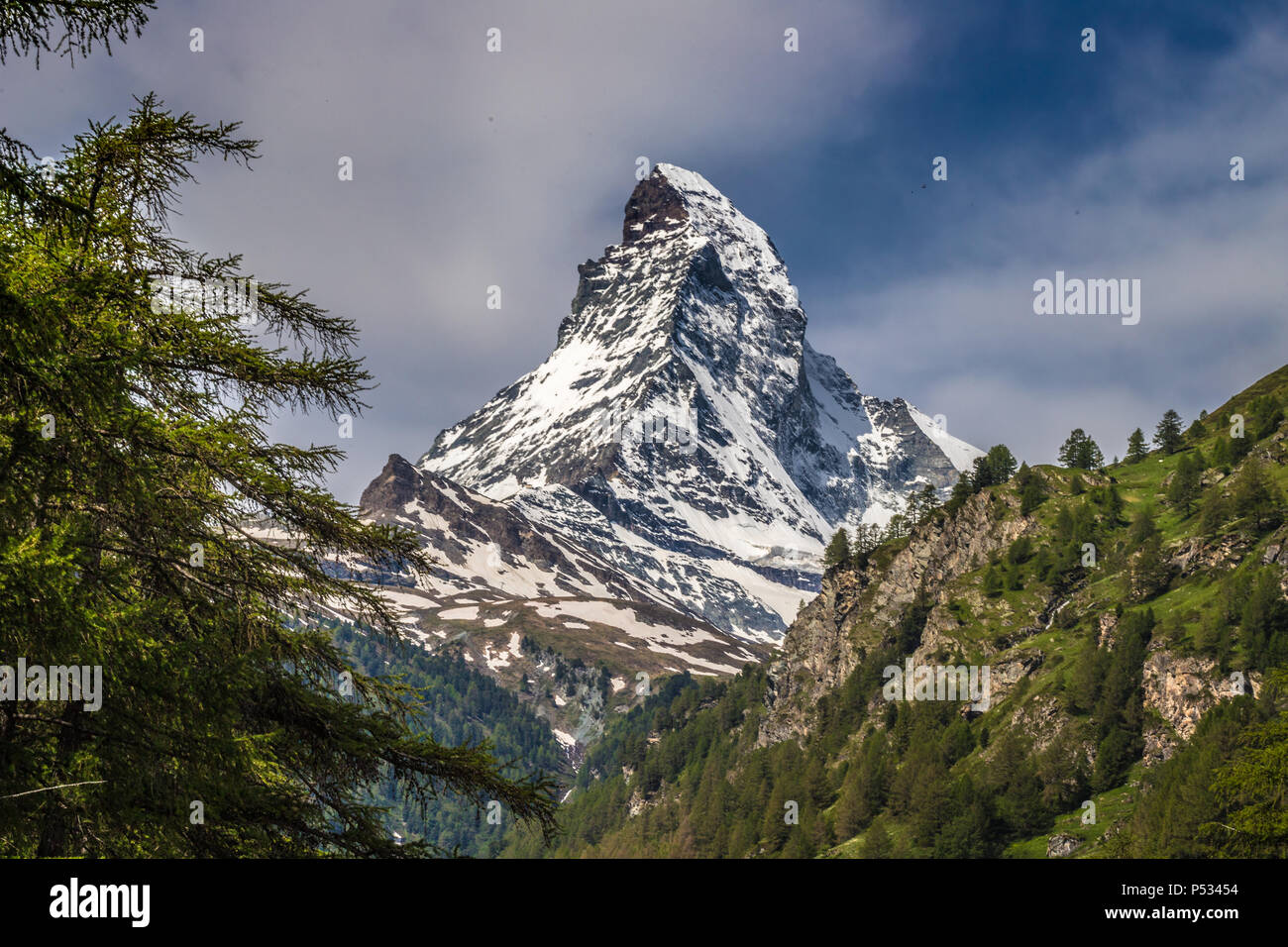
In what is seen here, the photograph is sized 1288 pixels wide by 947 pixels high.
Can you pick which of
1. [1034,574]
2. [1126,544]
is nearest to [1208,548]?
[1126,544]

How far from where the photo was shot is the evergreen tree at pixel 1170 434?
192625 mm

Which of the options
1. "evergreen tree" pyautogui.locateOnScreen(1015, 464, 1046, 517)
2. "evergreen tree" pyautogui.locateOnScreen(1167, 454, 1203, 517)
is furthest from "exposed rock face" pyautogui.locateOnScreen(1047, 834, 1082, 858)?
"evergreen tree" pyautogui.locateOnScreen(1015, 464, 1046, 517)

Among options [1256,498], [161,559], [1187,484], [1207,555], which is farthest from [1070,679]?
[161,559]

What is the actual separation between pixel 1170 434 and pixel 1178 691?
3646 inches

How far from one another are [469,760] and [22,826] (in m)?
5.52

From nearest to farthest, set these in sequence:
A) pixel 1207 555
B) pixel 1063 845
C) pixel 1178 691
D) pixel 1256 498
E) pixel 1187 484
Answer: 1. pixel 1063 845
2. pixel 1178 691
3. pixel 1256 498
4. pixel 1207 555
5. pixel 1187 484

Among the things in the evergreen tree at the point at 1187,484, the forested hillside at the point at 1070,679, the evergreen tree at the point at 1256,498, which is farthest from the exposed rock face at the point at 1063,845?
the evergreen tree at the point at 1187,484

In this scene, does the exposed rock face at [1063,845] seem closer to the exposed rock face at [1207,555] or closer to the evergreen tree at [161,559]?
the exposed rock face at [1207,555]

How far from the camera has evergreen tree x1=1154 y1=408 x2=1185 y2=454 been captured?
193 metres

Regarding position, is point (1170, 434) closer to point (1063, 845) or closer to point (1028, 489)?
point (1028, 489)

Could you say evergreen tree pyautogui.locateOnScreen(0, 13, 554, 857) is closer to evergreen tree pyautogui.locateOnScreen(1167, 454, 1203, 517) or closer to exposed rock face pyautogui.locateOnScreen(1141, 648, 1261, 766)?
exposed rock face pyautogui.locateOnScreen(1141, 648, 1261, 766)

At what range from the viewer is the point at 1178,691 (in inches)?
4668

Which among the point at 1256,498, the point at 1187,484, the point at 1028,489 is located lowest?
the point at 1256,498

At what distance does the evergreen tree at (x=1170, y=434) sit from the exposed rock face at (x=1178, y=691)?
278 ft
